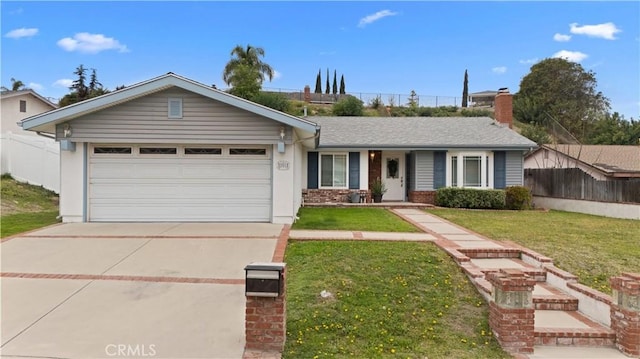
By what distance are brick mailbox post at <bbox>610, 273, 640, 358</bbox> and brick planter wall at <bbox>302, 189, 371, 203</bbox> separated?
11892 millimetres

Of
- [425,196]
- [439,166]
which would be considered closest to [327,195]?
[425,196]

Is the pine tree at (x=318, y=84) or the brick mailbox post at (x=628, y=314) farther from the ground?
the pine tree at (x=318, y=84)

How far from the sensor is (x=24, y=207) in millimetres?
13250

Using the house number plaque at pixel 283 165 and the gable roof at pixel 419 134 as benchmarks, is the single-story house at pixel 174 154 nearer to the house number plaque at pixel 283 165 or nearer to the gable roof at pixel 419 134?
the house number plaque at pixel 283 165

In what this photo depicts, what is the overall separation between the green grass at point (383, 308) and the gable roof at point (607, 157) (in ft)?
44.4

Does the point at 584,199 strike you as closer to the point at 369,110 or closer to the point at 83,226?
the point at 83,226

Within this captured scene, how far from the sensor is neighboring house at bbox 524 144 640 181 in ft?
51.2

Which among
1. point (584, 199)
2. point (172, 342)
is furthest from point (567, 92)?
point (172, 342)

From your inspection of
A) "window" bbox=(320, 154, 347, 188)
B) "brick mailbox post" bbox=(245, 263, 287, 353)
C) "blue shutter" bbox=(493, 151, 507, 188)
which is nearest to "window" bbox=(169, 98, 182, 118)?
"window" bbox=(320, 154, 347, 188)

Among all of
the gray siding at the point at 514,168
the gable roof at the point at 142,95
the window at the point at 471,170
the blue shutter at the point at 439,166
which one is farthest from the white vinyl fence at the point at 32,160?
the gray siding at the point at 514,168

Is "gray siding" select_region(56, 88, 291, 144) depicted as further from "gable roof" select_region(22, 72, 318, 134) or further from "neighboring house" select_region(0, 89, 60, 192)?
"neighboring house" select_region(0, 89, 60, 192)

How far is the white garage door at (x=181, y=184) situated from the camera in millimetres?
10797

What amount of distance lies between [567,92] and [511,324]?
51.1 metres

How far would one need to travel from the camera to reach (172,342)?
4059mm
